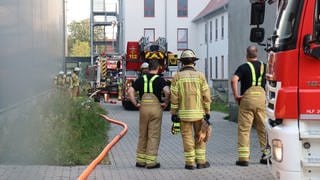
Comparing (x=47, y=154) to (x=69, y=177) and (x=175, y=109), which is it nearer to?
(x=69, y=177)

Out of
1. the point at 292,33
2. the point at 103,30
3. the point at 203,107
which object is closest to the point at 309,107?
the point at 292,33

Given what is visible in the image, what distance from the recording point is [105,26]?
63188mm

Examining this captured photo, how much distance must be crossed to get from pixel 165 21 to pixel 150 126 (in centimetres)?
5264

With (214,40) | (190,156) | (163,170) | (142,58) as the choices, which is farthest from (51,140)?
(214,40)

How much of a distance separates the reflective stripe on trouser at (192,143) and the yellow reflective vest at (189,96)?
0.47 ft

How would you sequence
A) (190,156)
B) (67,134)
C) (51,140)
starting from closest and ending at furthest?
(190,156) → (51,140) → (67,134)

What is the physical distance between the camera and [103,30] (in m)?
66.1

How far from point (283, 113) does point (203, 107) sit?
382 cm

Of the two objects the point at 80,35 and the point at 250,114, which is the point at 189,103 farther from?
the point at 80,35

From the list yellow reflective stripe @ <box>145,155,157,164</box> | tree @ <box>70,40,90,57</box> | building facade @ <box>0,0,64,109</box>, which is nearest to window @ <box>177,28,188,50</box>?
building facade @ <box>0,0,64,109</box>

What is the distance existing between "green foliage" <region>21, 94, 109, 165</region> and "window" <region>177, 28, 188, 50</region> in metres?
47.1

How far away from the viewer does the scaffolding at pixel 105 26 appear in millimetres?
60625

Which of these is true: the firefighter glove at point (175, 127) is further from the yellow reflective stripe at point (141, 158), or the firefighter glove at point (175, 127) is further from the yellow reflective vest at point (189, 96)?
the yellow reflective stripe at point (141, 158)

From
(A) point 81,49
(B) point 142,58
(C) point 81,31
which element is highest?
(C) point 81,31
